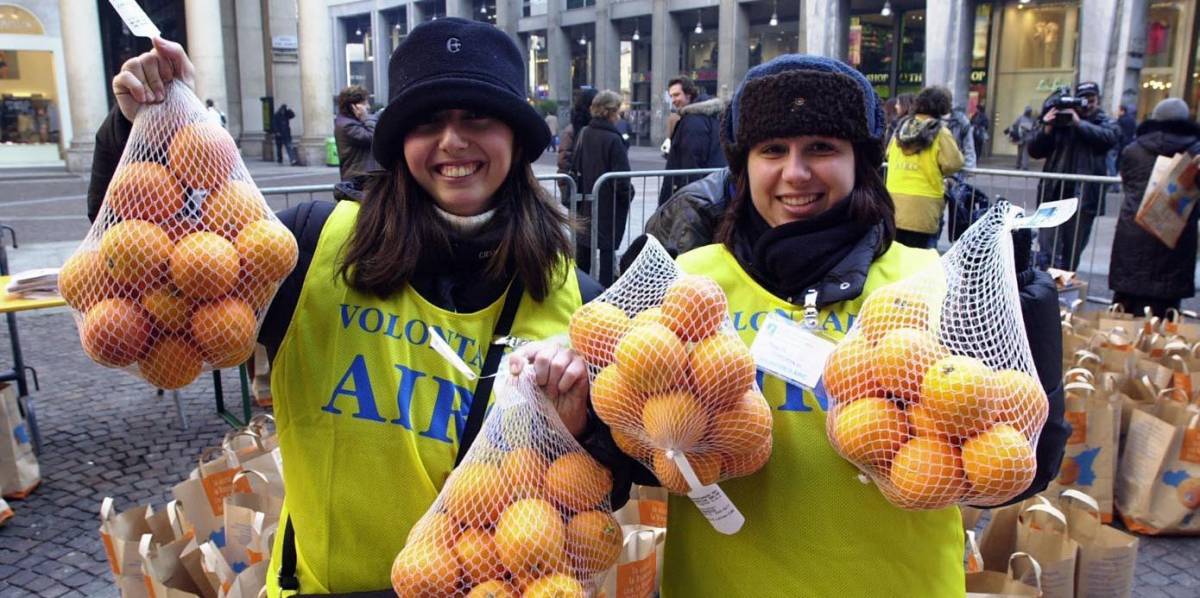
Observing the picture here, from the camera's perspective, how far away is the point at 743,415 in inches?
53.9

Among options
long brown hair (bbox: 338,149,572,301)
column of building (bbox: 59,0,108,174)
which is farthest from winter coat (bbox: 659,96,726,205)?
column of building (bbox: 59,0,108,174)

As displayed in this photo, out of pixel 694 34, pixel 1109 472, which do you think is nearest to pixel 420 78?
pixel 1109 472

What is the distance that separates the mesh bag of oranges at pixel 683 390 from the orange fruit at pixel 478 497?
217 millimetres

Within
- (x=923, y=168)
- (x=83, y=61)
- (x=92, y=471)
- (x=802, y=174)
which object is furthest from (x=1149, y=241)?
(x=83, y=61)

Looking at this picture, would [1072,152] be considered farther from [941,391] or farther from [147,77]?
[147,77]

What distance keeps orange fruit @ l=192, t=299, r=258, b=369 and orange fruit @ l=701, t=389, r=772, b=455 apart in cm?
79

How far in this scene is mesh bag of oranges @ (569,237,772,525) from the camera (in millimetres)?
1324

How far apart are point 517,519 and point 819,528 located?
59 cm

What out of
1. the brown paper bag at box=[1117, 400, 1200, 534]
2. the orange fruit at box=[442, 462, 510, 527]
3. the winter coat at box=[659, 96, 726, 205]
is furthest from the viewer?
the winter coat at box=[659, 96, 726, 205]

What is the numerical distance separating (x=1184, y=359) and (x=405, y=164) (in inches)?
174

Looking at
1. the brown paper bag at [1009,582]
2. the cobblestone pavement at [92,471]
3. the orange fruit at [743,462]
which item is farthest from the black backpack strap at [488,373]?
the cobblestone pavement at [92,471]

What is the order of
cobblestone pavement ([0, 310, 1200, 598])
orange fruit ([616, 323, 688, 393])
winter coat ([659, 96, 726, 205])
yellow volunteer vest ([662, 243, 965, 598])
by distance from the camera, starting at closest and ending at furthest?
orange fruit ([616, 323, 688, 393])
yellow volunteer vest ([662, 243, 965, 598])
cobblestone pavement ([0, 310, 1200, 598])
winter coat ([659, 96, 726, 205])

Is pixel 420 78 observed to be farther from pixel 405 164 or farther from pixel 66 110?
pixel 66 110

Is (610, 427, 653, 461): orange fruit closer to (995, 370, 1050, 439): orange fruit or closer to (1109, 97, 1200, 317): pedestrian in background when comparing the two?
(995, 370, 1050, 439): orange fruit
